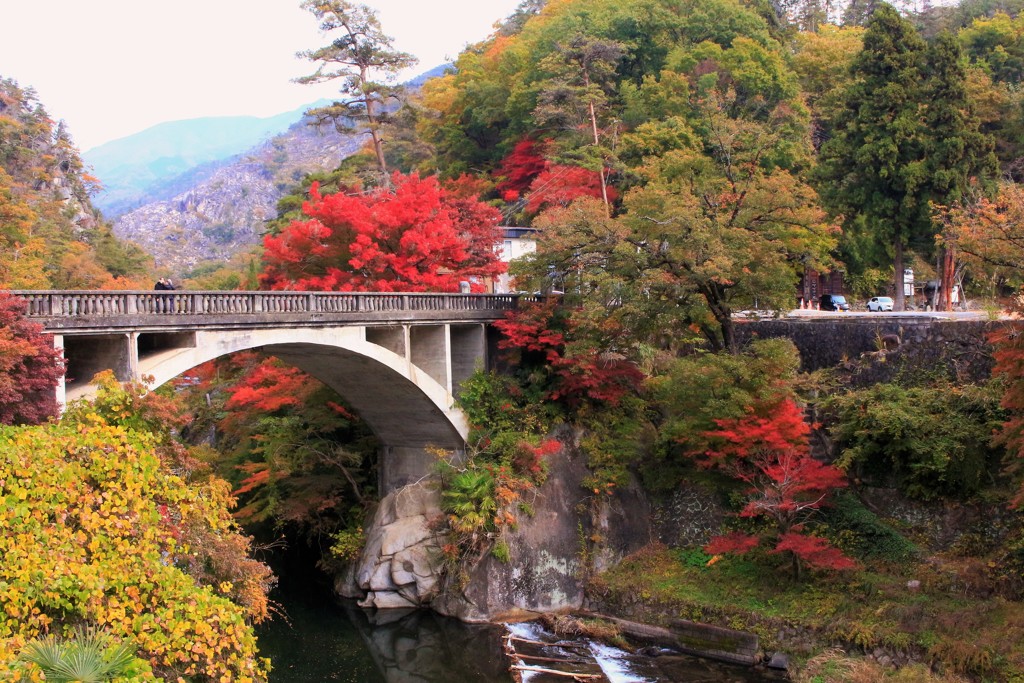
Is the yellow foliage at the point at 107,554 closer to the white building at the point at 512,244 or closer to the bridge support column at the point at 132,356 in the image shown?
the bridge support column at the point at 132,356

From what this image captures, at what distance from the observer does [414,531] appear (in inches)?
877

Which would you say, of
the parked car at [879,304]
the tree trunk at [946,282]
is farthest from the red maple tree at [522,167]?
the tree trunk at [946,282]

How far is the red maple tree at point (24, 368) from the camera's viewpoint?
12430 millimetres

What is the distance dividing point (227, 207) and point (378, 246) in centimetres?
8143

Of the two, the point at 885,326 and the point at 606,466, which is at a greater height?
the point at 885,326

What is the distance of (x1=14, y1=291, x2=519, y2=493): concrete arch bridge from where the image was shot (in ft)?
49.5

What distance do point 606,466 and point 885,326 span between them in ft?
26.9

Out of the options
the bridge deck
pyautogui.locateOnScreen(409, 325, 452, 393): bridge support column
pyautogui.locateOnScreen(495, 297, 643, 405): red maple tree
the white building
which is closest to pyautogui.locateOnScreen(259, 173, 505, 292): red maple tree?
pyautogui.locateOnScreen(409, 325, 452, 393): bridge support column

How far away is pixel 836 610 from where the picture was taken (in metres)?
17.9

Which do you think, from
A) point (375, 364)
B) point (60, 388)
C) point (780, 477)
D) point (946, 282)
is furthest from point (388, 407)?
point (946, 282)

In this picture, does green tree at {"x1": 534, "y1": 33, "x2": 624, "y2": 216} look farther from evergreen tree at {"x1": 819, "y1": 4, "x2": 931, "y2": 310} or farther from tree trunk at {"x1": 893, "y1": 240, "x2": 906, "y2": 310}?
tree trunk at {"x1": 893, "y1": 240, "x2": 906, "y2": 310}

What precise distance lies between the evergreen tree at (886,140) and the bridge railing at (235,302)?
A: 38.8 feet

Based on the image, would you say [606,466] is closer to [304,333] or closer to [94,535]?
[304,333]

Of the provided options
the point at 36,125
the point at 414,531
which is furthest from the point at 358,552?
the point at 36,125
